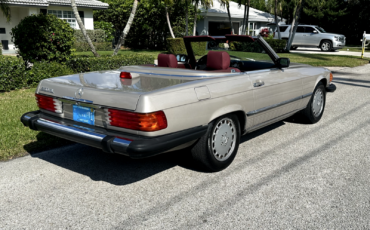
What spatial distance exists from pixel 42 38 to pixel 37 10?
15.2m

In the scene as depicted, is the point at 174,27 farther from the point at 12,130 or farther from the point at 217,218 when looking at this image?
the point at 217,218

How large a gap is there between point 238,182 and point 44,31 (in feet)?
24.6

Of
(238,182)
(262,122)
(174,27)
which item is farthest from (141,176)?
(174,27)

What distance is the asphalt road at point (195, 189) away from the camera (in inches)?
120

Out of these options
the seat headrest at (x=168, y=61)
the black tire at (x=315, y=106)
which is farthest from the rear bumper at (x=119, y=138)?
the black tire at (x=315, y=106)

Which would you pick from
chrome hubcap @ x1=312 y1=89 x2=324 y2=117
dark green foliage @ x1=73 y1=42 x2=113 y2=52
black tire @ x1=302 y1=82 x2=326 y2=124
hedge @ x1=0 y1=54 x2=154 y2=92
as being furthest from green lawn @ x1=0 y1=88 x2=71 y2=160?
dark green foliage @ x1=73 y1=42 x2=113 y2=52

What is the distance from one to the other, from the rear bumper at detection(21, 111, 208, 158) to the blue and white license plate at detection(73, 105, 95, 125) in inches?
2.1

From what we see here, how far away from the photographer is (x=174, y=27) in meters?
26.1

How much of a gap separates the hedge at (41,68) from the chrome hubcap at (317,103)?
584 cm

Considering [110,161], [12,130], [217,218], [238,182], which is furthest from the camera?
[12,130]

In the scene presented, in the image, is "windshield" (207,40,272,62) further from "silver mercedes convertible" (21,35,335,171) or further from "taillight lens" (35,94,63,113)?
"taillight lens" (35,94,63,113)

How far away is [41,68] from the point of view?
9.09 metres

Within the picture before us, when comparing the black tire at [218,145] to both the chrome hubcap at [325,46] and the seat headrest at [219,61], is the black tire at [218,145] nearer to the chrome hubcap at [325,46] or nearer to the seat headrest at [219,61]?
the seat headrest at [219,61]

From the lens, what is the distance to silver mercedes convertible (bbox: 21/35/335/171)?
330 centimetres
